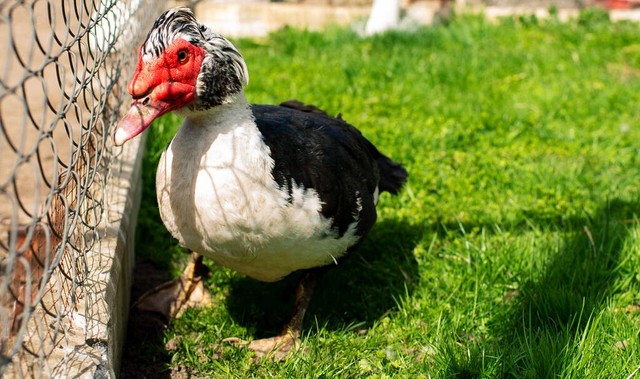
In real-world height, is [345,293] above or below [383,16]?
below

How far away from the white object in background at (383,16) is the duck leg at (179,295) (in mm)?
4542

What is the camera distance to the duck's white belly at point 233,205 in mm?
2697

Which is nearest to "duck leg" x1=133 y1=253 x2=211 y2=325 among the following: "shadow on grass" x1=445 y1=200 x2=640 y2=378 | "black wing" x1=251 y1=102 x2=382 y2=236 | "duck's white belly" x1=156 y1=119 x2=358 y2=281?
"duck's white belly" x1=156 y1=119 x2=358 y2=281

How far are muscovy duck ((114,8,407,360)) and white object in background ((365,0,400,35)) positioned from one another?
4612mm

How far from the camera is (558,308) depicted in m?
3.30

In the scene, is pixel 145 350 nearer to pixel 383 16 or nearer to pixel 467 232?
pixel 467 232

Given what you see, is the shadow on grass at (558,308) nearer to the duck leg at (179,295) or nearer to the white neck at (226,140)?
the white neck at (226,140)

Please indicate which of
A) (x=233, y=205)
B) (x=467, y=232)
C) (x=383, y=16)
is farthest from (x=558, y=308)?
(x=383, y=16)

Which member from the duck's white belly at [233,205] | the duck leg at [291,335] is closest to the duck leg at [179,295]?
the duck leg at [291,335]

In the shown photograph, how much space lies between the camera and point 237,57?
8.95 ft

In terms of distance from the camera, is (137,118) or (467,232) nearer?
(137,118)

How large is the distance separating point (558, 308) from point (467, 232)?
85 cm

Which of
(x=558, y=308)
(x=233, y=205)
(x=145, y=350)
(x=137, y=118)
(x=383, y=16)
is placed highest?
(x=137, y=118)

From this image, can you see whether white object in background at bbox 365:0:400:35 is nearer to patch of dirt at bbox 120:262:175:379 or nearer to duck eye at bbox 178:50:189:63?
patch of dirt at bbox 120:262:175:379
